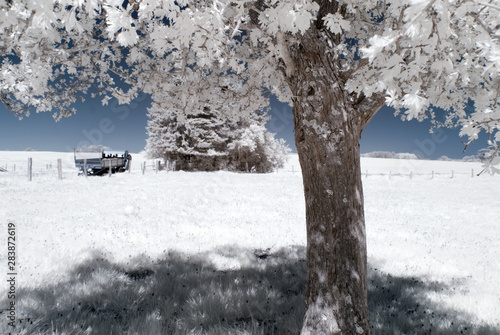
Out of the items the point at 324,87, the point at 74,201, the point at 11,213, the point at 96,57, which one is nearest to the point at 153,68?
the point at 96,57

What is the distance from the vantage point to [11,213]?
9711mm

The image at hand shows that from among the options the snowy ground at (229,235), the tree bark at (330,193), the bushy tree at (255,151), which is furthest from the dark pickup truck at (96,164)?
the tree bark at (330,193)

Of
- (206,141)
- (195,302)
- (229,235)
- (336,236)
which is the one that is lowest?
(229,235)

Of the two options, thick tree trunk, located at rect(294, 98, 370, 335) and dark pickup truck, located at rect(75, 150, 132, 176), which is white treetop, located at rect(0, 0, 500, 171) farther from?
dark pickup truck, located at rect(75, 150, 132, 176)

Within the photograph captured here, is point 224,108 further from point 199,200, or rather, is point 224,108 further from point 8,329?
point 199,200

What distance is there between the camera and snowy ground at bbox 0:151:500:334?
18.6 ft

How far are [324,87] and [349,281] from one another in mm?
2227

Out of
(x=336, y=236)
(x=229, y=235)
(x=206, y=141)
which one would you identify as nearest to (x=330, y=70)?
(x=336, y=236)

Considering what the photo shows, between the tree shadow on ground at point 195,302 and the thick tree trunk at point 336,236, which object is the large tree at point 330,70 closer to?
the thick tree trunk at point 336,236

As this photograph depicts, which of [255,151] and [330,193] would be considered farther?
[255,151]

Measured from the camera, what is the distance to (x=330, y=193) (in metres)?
3.29

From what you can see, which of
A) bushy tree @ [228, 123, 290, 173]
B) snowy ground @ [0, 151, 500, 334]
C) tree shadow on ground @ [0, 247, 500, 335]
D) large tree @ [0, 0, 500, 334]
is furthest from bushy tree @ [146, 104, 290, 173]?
large tree @ [0, 0, 500, 334]

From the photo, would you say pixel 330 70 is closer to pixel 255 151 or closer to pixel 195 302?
pixel 195 302

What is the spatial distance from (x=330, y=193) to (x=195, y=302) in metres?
2.84
